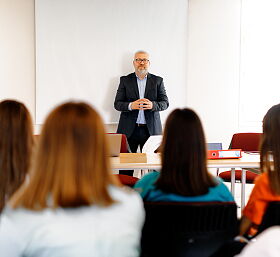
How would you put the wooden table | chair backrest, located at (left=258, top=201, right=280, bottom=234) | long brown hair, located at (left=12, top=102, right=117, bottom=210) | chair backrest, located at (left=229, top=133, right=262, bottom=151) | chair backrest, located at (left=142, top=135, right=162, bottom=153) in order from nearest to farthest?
1. long brown hair, located at (left=12, top=102, right=117, bottom=210)
2. chair backrest, located at (left=258, top=201, right=280, bottom=234)
3. the wooden table
4. chair backrest, located at (left=142, top=135, right=162, bottom=153)
5. chair backrest, located at (left=229, top=133, right=262, bottom=151)

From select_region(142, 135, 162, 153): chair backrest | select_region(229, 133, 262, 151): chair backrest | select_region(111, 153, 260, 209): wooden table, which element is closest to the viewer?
select_region(111, 153, 260, 209): wooden table

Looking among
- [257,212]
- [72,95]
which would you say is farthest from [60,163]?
[72,95]

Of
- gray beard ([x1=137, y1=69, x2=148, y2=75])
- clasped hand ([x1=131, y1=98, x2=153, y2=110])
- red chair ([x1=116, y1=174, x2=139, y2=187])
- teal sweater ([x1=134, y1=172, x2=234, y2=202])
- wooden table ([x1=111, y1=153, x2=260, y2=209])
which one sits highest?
gray beard ([x1=137, y1=69, x2=148, y2=75])

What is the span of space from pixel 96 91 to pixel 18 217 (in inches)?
172

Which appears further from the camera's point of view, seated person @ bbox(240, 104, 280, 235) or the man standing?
the man standing

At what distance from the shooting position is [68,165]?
1298mm

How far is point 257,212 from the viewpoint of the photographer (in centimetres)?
197

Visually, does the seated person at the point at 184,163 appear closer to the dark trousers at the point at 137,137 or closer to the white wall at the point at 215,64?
the dark trousers at the point at 137,137

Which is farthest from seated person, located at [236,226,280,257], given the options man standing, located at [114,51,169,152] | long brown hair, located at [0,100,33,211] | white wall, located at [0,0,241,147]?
white wall, located at [0,0,241,147]

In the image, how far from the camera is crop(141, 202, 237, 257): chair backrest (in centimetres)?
168

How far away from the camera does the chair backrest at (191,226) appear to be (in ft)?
5.52

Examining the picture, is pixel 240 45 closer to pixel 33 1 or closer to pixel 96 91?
pixel 96 91

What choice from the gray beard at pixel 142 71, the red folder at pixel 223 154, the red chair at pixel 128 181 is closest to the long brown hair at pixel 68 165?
the red folder at pixel 223 154

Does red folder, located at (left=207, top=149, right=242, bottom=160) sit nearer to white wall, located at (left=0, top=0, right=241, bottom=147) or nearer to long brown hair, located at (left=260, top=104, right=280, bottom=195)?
long brown hair, located at (left=260, top=104, right=280, bottom=195)
